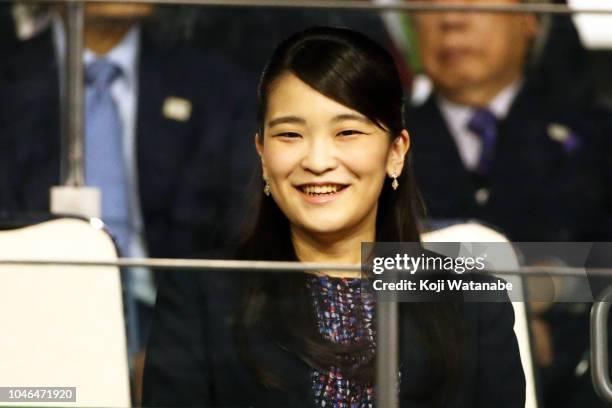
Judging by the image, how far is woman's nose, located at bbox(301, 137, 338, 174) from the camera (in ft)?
4.96

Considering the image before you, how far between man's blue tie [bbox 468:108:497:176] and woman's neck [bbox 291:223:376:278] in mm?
842

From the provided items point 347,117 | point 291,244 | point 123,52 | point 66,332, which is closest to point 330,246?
point 291,244

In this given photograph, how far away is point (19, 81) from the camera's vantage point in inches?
94.1

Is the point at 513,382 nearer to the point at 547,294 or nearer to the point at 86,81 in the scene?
the point at 547,294

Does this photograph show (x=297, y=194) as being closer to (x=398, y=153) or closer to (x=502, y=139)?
(x=398, y=153)

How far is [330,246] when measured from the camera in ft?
5.06

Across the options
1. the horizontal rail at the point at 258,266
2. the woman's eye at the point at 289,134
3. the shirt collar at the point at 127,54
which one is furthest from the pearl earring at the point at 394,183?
the shirt collar at the point at 127,54

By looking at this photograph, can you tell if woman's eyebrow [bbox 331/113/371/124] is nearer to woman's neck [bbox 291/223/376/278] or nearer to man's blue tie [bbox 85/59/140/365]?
woman's neck [bbox 291/223/376/278]

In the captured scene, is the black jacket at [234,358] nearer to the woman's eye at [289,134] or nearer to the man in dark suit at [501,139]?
the woman's eye at [289,134]

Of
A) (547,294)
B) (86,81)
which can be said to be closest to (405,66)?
(86,81)

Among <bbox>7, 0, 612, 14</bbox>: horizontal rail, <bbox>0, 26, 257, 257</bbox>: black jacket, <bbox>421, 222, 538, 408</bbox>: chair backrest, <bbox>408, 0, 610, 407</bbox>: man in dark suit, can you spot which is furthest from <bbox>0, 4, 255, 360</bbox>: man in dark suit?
<bbox>421, 222, 538, 408</bbox>: chair backrest

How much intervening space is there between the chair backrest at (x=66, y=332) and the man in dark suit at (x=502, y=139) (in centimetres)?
78

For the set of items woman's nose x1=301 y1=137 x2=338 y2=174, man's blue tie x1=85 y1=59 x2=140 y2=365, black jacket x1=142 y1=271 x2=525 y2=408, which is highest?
man's blue tie x1=85 y1=59 x2=140 y2=365

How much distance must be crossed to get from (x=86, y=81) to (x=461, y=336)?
1.03m
